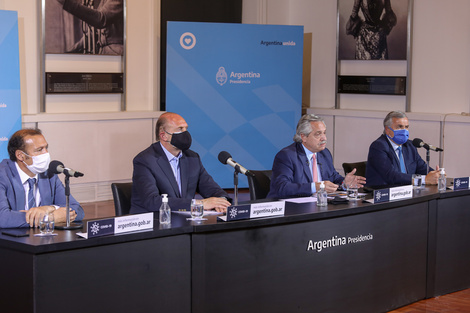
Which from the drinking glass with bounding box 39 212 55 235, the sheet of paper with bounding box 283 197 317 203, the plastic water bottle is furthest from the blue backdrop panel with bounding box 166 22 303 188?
the drinking glass with bounding box 39 212 55 235

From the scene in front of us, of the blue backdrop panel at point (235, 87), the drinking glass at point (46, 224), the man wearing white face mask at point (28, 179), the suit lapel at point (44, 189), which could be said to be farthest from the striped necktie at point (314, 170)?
the blue backdrop panel at point (235, 87)

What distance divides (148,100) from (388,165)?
4.06 metres

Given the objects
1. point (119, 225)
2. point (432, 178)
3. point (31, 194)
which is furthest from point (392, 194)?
point (31, 194)

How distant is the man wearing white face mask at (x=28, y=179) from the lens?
11.9 ft

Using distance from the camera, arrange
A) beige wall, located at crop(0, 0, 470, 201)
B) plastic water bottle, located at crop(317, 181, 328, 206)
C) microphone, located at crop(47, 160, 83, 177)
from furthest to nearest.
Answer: beige wall, located at crop(0, 0, 470, 201)
plastic water bottle, located at crop(317, 181, 328, 206)
microphone, located at crop(47, 160, 83, 177)

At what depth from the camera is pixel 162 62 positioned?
29.1ft

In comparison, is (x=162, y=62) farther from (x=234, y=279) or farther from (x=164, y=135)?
(x=234, y=279)

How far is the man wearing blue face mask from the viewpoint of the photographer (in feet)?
18.0

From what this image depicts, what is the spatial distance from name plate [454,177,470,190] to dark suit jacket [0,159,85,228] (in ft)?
8.59

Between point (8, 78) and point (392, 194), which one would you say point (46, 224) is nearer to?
point (392, 194)

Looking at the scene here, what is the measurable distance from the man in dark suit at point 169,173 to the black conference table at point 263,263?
0.54 metres

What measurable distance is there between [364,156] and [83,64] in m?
3.66

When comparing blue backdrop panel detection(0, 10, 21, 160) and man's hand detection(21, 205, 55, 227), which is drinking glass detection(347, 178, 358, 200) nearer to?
man's hand detection(21, 205, 55, 227)

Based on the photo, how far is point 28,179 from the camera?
3.72m
